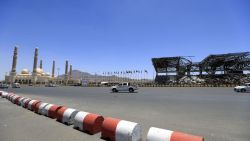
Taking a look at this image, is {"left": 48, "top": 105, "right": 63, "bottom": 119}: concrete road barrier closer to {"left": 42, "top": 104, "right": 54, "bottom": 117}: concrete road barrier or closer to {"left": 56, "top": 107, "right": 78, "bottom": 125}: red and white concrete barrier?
{"left": 42, "top": 104, "right": 54, "bottom": 117}: concrete road barrier

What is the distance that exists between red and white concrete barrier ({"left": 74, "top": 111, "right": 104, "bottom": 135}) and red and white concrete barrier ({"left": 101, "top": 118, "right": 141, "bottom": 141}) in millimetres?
621

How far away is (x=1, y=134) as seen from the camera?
7.20 metres

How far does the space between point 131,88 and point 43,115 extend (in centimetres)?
2876

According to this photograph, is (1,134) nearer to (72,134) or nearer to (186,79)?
(72,134)

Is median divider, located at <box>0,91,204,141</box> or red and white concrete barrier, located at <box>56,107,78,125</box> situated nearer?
median divider, located at <box>0,91,204,141</box>

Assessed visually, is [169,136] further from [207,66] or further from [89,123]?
[207,66]

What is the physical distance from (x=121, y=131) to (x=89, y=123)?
1.70m

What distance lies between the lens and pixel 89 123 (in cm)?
760

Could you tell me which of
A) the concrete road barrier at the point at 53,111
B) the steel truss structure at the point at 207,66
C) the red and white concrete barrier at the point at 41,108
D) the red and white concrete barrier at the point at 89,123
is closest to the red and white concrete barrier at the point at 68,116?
the concrete road barrier at the point at 53,111

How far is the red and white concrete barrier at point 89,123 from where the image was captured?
752 cm

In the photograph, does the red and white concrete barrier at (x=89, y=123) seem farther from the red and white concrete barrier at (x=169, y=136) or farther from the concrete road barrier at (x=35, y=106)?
the concrete road barrier at (x=35, y=106)

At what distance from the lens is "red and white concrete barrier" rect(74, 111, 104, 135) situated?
7523 mm

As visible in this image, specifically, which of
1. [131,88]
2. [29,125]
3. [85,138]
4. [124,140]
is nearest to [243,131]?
[124,140]

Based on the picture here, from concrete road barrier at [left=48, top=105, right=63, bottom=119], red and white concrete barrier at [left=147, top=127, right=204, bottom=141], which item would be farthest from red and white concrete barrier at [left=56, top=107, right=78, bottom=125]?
red and white concrete barrier at [left=147, top=127, right=204, bottom=141]
